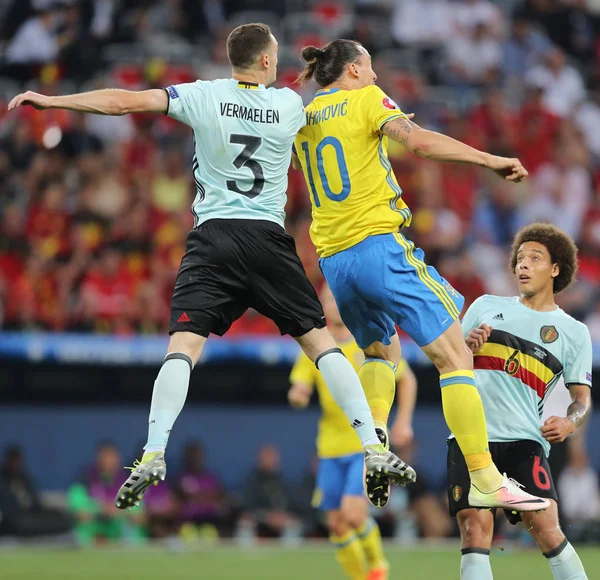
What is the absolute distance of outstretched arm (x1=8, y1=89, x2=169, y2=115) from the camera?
21.2ft

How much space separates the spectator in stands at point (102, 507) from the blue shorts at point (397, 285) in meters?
8.28

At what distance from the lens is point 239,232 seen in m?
7.06

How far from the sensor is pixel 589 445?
16578 mm

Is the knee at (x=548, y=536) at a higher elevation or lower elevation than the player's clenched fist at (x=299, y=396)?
lower

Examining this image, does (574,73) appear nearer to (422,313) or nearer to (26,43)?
(26,43)

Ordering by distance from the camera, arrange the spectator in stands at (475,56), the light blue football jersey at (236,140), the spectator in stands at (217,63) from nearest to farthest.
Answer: the light blue football jersey at (236,140) → the spectator in stands at (217,63) → the spectator in stands at (475,56)

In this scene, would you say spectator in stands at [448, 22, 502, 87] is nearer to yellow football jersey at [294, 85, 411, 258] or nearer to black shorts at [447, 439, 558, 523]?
yellow football jersey at [294, 85, 411, 258]

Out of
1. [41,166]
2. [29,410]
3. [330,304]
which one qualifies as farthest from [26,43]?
[330,304]

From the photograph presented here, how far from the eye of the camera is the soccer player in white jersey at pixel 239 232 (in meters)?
7.03

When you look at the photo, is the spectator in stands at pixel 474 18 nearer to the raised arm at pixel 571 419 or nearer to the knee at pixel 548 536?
the raised arm at pixel 571 419

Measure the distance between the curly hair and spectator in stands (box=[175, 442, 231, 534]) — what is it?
8296 mm

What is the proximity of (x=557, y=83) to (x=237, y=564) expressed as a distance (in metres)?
10.4

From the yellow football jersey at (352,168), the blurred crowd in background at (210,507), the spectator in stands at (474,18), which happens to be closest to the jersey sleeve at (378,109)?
the yellow football jersey at (352,168)

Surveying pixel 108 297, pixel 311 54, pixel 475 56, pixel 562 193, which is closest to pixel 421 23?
pixel 475 56
